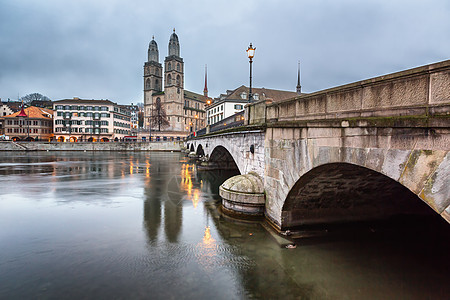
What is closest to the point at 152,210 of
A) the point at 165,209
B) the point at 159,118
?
the point at 165,209

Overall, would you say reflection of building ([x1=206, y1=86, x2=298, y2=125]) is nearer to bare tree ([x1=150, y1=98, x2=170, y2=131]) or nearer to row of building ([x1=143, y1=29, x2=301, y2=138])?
row of building ([x1=143, y1=29, x2=301, y2=138])

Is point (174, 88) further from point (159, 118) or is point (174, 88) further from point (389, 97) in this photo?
point (389, 97)

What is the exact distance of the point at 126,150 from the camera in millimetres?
74125

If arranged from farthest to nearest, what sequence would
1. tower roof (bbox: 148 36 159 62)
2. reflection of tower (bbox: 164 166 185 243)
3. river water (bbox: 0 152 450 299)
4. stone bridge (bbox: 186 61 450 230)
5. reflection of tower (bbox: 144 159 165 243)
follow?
tower roof (bbox: 148 36 159 62) < reflection of tower (bbox: 144 159 165 243) < reflection of tower (bbox: 164 166 185 243) < river water (bbox: 0 152 450 299) < stone bridge (bbox: 186 61 450 230)

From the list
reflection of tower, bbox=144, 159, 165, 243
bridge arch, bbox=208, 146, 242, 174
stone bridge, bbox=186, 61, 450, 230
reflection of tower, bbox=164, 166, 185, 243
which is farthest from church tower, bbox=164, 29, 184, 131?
stone bridge, bbox=186, 61, 450, 230

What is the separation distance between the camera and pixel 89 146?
239 ft

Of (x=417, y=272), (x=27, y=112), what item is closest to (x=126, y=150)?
(x=27, y=112)

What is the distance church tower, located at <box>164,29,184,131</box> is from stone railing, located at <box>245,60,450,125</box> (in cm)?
9827

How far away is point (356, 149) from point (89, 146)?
3136 inches

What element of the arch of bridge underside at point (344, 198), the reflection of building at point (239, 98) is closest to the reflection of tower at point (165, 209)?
the arch of bridge underside at point (344, 198)

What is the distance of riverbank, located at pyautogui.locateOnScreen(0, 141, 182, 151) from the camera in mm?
65312

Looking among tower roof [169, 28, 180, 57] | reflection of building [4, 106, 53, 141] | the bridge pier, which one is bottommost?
the bridge pier

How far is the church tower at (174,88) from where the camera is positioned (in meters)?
102

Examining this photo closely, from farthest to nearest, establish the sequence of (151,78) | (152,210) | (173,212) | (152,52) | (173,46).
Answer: (152,52), (151,78), (173,46), (152,210), (173,212)
